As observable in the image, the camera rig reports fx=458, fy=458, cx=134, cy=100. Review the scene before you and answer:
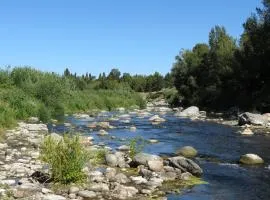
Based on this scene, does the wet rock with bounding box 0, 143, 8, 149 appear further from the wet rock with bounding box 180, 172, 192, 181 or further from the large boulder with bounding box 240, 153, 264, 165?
the large boulder with bounding box 240, 153, 264, 165

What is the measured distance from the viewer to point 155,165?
18.0 meters

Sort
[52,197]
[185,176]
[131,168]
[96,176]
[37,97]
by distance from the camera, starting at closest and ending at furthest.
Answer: [52,197]
[96,176]
[185,176]
[131,168]
[37,97]

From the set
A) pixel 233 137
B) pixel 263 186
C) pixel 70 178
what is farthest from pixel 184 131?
pixel 70 178

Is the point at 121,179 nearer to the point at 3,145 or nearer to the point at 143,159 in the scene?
the point at 143,159

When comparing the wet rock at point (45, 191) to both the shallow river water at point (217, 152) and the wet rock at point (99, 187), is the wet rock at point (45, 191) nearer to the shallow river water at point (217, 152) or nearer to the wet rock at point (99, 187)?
the wet rock at point (99, 187)

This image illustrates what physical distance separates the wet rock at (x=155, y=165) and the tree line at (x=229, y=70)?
126ft

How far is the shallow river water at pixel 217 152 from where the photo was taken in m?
15.8

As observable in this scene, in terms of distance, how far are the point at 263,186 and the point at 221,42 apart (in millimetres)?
63073

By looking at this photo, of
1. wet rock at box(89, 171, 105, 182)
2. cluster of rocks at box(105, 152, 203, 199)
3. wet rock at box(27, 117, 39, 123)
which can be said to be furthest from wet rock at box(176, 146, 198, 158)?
wet rock at box(27, 117, 39, 123)

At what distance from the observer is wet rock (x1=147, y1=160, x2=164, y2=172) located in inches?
704

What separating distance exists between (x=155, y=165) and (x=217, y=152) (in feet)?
27.5

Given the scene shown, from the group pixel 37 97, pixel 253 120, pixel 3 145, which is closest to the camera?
pixel 3 145

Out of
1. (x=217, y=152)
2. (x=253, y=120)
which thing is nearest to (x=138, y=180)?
(x=217, y=152)

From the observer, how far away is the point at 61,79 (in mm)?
50562
